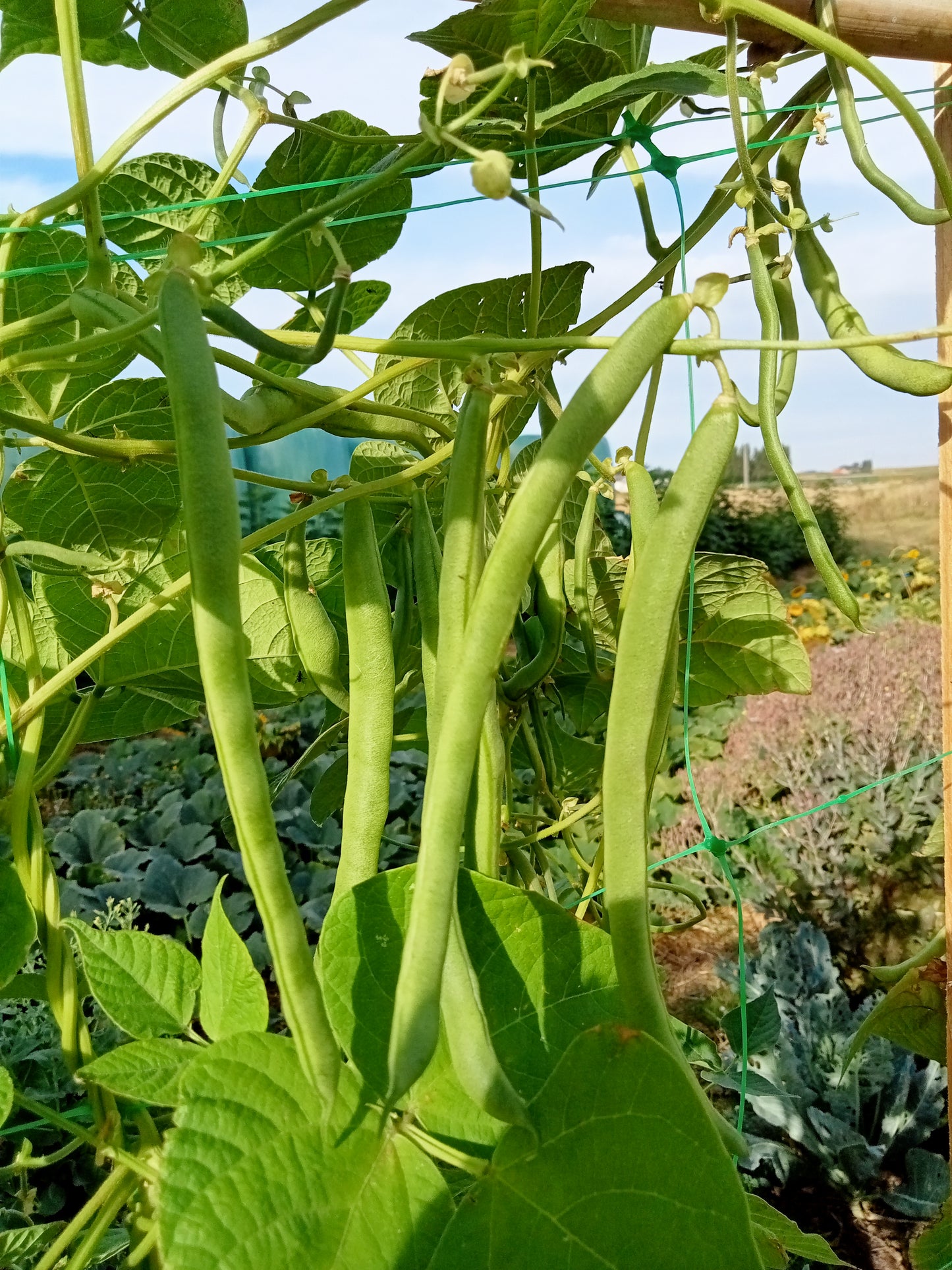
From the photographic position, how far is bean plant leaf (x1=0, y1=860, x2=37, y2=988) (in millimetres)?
595

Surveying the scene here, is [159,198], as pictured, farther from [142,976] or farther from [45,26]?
[142,976]

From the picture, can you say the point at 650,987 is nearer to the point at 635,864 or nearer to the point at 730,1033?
the point at 635,864

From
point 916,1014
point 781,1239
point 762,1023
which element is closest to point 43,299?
point 781,1239

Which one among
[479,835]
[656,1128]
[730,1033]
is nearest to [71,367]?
[479,835]

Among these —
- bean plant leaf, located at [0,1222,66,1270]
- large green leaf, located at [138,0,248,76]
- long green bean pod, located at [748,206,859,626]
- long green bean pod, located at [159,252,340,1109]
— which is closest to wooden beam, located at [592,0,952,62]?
long green bean pod, located at [748,206,859,626]

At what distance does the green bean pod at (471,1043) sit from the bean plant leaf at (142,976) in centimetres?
21

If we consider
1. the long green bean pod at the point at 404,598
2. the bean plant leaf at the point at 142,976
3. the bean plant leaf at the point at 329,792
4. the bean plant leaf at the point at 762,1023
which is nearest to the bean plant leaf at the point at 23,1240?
the bean plant leaf at the point at 142,976

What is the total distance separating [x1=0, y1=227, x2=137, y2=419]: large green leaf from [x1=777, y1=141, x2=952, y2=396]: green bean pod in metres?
0.50

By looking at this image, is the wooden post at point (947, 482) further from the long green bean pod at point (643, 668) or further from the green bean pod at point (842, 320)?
the long green bean pod at point (643, 668)

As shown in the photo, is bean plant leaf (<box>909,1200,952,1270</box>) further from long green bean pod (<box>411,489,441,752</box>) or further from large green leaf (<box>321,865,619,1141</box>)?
long green bean pod (<box>411,489,441,752</box>)

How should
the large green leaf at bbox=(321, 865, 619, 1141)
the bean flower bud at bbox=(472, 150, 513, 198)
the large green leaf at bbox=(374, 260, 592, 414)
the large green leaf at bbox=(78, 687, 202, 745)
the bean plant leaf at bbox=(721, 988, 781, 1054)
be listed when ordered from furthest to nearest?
the bean plant leaf at bbox=(721, 988, 781, 1054) < the large green leaf at bbox=(78, 687, 202, 745) < the large green leaf at bbox=(374, 260, 592, 414) < the large green leaf at bbox=(321, 865, 619, 1141) < the bean flower bud at bbox=(472, 150, 513, 198)

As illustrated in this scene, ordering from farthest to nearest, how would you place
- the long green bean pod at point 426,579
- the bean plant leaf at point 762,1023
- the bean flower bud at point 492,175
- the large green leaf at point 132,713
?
the bean plant leaf at point 762,1023
the large green leaf at point 132,713
the long green bean pod at point 426,579
the bean flower bud at point 492,175

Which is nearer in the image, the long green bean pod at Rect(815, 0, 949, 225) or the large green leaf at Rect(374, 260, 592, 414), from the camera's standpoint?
the long green bean pod at Rect(815, 0, 949, 225)

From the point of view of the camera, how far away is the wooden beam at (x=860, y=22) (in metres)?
0.61
